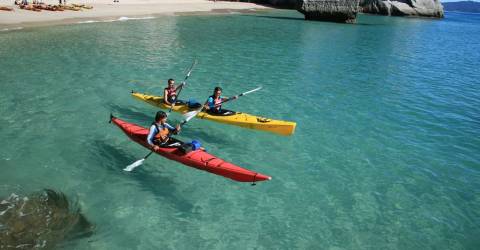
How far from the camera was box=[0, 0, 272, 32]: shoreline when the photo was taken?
36.0 meters

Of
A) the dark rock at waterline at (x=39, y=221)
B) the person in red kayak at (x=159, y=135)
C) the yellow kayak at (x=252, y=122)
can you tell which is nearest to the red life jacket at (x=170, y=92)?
the yellow kayak at (x=252, y=122)

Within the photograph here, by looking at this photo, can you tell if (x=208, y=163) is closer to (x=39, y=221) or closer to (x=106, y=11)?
(x=39, y=221)

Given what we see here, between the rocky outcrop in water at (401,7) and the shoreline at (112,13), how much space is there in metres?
36.2

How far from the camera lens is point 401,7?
8850 centimetres

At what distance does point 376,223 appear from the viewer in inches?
369

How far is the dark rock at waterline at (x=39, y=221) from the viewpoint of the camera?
782 centimetres

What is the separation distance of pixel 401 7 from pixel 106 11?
237 ft

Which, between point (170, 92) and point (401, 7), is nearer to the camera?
point (170, 92)

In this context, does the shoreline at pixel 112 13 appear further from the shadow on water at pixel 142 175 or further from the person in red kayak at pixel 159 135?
the person in red kayak at pixel 159 135

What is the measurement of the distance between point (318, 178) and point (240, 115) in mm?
4097

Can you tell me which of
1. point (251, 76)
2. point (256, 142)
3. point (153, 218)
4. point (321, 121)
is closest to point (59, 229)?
point (153, 218)

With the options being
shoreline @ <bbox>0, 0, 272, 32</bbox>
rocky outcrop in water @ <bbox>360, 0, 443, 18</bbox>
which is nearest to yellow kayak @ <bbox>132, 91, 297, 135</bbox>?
shoreline @ <bbox>0, 0, 272, 32</bbox>

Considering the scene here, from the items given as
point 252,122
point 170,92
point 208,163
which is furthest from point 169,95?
point 208,163

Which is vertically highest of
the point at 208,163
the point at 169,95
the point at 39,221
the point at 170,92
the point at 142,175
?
the point at 170,92
